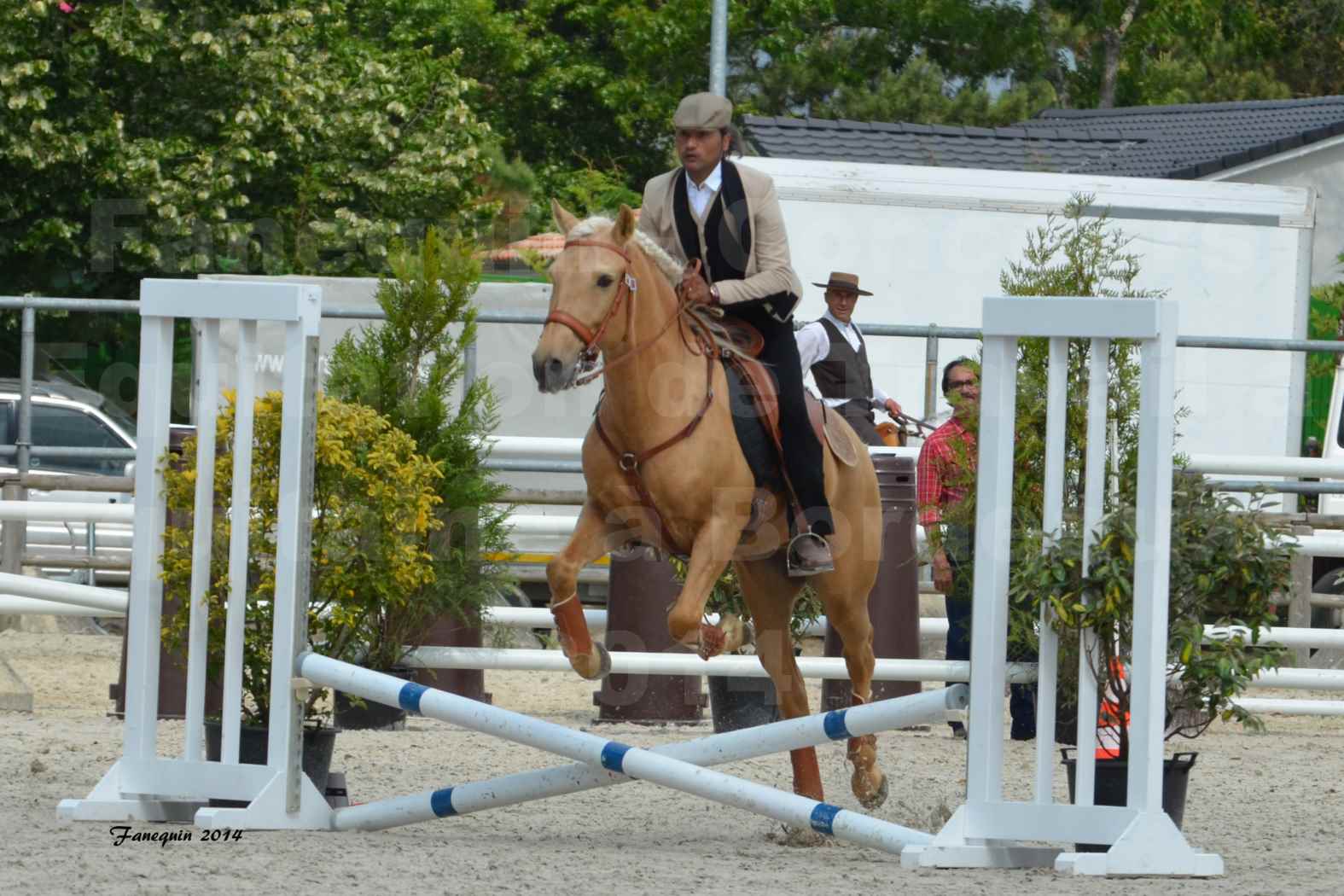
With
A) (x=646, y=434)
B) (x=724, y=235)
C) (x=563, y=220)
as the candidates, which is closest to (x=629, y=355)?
(x=646, y=434)

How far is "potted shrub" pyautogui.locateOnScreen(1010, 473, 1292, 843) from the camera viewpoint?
491cm

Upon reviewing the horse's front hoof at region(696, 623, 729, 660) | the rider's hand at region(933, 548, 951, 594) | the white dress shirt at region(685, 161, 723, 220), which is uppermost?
the white dress shirt at region(685, 161, 723, 220)

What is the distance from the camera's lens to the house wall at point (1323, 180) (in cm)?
1852

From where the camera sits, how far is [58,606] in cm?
898

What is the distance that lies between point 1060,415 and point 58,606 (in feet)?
18.7

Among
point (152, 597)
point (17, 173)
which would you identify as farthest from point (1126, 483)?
point (17, 173)

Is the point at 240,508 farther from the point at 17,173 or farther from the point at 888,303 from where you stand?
the point at 17,173

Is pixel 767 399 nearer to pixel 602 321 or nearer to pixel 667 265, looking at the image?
pixel 667 265

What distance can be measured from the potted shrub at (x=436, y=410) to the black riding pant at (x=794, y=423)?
3.75ft

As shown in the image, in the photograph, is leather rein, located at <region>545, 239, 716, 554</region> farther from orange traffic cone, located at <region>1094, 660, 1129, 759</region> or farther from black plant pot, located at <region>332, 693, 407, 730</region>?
black plant pot, located at <region>332, 693, 407, 730</region>

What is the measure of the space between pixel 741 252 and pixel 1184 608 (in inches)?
70.1

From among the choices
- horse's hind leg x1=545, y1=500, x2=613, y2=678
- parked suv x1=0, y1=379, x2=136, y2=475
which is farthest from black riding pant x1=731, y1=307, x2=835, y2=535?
parked suv x1=0, y1=379, x2=136, y2=475

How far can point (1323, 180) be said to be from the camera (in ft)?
63.3

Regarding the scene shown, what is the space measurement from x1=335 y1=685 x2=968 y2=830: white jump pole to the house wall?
13145 mm
